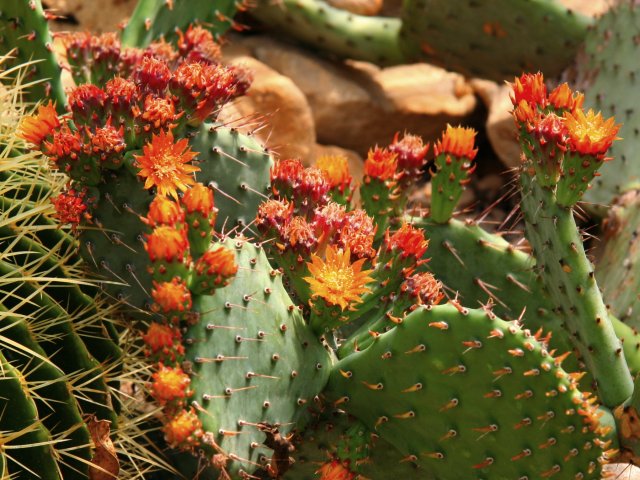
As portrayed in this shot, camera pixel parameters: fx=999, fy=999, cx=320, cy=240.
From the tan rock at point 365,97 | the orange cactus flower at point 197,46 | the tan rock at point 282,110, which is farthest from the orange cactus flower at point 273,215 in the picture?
the tan rock at point 365,97

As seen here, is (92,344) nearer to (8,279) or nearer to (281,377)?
(8,279)

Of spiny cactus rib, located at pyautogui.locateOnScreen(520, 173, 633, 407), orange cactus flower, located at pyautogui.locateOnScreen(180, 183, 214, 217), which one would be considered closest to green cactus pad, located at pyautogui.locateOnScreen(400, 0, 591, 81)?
spiny cactus rib, located at pyautogui.locateOnScreen(520, 173, 633, 407)

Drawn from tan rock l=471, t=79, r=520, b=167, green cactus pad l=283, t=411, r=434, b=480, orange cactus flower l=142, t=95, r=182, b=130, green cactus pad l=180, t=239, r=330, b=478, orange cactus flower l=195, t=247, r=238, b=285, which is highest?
orange cactus flower l=142, t=95, r=182, b=130

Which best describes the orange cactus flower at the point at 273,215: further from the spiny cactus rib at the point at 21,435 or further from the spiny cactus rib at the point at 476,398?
the spiny cactus rib at the point at 21,435

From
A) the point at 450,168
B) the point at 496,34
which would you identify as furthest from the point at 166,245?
the point at 496,34

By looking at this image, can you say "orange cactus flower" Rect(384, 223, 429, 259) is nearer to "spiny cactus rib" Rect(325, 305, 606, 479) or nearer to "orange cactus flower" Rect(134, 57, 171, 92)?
"spiny cactus rib" Rect(325, 305, 606, 479)

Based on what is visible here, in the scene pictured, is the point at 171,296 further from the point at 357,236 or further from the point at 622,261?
the point at 622,261
